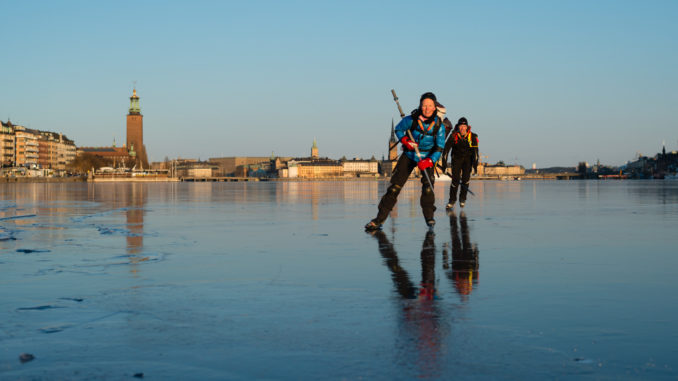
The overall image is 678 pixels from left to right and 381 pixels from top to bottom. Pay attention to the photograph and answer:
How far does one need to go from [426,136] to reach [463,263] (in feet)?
17.8

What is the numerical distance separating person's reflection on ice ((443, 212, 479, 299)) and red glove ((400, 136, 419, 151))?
1.79 meters

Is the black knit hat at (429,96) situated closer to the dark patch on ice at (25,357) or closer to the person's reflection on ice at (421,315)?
the person's reflection on ice at (421,315)

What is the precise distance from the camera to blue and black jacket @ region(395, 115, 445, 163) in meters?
13.0

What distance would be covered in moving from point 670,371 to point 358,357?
1654mm

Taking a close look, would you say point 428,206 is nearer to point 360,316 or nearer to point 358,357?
point 360,316

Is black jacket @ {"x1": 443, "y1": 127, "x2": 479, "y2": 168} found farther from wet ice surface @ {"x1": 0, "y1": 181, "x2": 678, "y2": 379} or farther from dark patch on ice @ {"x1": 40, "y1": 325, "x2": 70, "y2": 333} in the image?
dark patch on ice @ {"x1": 40, "y1": 325, "x2": 70, "y2": 333}

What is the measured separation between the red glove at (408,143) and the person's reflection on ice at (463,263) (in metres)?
1.79

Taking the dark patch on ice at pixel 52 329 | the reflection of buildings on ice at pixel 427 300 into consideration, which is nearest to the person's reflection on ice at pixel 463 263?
the reflection of buildings on ice at pixel 427 300

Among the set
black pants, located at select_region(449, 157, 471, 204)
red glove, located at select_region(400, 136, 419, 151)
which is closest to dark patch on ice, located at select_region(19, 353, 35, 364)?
red glove, located at select_region(400, 136, 419, 151)

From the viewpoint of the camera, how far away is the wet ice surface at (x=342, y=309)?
150 inches

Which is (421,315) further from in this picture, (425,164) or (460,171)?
(460,171)

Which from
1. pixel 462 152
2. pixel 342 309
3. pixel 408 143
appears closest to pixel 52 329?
pixel 342 309

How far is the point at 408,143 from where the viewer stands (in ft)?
42.0

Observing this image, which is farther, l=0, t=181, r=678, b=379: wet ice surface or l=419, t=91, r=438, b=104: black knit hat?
l=419, t=91, r=438, b=104: black knit hat
